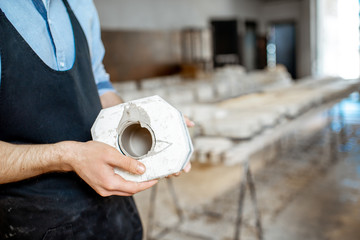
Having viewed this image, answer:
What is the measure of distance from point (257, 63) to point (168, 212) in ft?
38.0

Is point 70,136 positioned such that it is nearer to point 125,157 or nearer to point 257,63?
point 125,157

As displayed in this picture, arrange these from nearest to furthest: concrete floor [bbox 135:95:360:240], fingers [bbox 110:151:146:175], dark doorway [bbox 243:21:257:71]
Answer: fingers [bbox 110:151:146:175] → concrete floor [bbox 135:95:360:240] → dark doorway [bbox 243:21:257:71]

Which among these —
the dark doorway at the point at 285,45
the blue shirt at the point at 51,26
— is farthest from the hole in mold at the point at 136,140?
the dark doorway at the point at 285,45

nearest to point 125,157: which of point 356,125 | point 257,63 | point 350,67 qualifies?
point 356,125

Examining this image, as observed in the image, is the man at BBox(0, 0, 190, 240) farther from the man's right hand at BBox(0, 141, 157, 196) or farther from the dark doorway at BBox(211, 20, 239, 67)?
the dark doorway at BBox(211, 20, 239, 67)

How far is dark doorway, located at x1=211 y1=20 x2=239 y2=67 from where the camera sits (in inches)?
460

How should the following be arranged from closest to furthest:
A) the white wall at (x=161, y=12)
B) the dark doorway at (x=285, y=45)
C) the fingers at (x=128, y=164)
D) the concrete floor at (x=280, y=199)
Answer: the fingers at (x=128, y=164)
the concrete floor at (x=280, y=199)
the white wall at (x=161, y=12)
the dark doorway at (x=285, y=45)

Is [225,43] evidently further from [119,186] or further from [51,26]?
[119,186]

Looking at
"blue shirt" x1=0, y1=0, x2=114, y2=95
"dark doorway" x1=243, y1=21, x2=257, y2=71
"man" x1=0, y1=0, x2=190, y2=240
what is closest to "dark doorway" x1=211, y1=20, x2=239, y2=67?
"dark doorway" x1=243, y1=21, x2=257, y2=71

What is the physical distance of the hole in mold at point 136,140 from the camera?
95 centimetres

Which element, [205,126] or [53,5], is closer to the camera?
[53,5]

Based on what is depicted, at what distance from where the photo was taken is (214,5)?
36.9 ft

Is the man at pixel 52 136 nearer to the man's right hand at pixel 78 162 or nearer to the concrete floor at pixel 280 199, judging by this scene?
the man's right hand at pixel 78 162

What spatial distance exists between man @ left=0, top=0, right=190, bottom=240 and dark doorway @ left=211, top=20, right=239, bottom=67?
1074 cm
